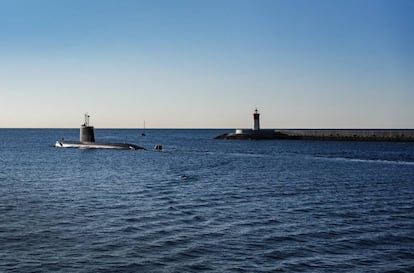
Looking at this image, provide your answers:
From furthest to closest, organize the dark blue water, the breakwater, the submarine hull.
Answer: the breakwater, the submarine hull, the dark blue water

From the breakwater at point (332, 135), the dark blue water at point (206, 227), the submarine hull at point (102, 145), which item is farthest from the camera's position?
the breakwater at point (332, 135)

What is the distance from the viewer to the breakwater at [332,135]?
5251 inches

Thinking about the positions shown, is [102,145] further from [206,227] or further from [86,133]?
[206,227]

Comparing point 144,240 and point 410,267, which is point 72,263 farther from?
point 410,267

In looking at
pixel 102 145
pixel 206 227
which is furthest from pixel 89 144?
pixel 206 227

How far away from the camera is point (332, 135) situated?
147m

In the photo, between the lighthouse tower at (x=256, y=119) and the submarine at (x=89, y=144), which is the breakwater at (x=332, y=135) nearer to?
the lighthouse tower at (x=256, y=119)

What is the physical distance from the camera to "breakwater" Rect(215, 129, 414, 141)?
133375 millimetres

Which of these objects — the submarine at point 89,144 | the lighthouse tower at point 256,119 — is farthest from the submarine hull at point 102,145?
the lighthouse tower at point 256,119

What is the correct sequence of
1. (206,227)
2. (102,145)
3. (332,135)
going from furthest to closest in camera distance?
(332,135) < (102,145) < (206,227)

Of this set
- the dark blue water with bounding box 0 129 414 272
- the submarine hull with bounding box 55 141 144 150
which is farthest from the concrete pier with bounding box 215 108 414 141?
the dark blue water with bounding box 0 129 414 272

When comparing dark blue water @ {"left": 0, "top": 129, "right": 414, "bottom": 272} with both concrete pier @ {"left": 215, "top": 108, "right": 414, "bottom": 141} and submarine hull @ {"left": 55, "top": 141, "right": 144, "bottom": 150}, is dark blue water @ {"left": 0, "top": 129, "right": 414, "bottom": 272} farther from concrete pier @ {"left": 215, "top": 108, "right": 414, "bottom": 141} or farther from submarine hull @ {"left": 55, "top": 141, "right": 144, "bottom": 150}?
concrete pier @ {"left": 215, "top": 108, "right": 414, "bottom": 141}

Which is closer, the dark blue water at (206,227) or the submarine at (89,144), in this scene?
the dark blue water at (206,227)

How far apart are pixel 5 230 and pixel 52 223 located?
7.49 ft
